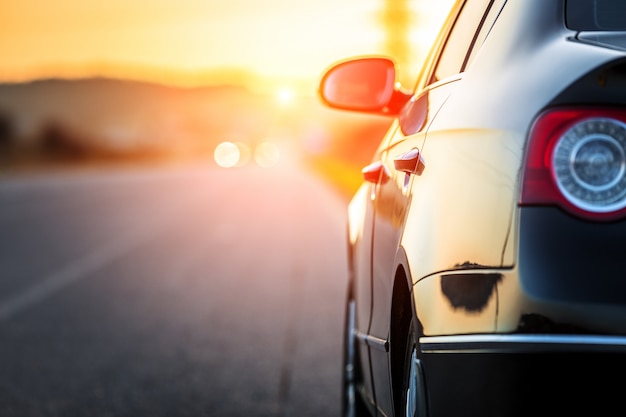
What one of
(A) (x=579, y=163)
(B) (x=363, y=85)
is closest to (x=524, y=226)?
(A) (x=579, y=163)

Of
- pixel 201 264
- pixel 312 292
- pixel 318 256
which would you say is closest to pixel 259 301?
pixel 312 292

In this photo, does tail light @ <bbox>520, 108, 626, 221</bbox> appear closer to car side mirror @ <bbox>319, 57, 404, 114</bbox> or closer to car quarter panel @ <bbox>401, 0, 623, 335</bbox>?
car quarter panel @ <bbox>401, 0, 623, 335</bbox>

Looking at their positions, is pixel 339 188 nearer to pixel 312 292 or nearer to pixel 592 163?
pixel 312 292

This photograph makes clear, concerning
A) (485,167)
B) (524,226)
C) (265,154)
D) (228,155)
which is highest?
(485,167)

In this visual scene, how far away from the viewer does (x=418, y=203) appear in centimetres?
313

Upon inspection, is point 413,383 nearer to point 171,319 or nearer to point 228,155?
point 171,319

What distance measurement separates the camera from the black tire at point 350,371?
518cm

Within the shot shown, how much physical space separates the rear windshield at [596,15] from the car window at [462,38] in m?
0.34

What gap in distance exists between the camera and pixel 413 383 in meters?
3.07

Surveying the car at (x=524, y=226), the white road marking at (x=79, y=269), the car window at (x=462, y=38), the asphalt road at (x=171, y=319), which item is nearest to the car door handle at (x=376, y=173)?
the car window at (x=462, y=38)

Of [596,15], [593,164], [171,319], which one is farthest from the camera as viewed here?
[171,319]

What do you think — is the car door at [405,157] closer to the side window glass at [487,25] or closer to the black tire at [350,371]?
the side window glass at [487,25]

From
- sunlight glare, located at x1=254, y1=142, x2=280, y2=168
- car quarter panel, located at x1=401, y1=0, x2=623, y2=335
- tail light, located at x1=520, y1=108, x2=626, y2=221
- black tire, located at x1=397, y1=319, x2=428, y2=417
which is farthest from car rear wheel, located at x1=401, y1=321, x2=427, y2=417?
sunlight glare, located at x1=254, y1=142, x2=280, y2=168

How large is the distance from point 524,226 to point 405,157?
42.5 inches
